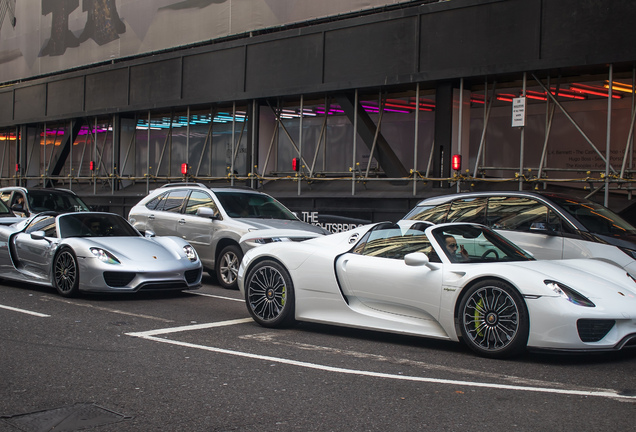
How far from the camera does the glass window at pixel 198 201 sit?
39.3 feet

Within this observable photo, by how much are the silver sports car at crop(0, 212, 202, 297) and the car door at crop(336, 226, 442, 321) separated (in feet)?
11.1

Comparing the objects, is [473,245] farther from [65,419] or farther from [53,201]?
[53,201]

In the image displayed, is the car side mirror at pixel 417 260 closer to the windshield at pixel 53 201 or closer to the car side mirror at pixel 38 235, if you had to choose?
the car side mirror at pixel 38 235

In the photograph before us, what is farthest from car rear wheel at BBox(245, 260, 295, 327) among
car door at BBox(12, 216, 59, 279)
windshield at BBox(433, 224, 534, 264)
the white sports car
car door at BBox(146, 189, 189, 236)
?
car door at BBox(146, 189, 189, 236)

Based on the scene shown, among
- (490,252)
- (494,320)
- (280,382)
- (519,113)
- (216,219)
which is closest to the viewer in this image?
(280,382)

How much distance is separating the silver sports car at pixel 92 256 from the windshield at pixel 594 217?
516 cm

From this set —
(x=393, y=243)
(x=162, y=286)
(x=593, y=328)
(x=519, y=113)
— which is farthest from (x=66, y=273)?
(x=519, y=113)

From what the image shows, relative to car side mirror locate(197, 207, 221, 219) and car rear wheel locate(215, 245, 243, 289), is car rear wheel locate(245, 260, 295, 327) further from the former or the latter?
car side mirror locate(197, 207, 221, 219)

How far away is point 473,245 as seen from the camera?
22.4 feet

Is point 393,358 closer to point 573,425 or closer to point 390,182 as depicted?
point 573,425

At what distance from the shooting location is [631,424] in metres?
4.22

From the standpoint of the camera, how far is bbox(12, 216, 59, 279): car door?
9.98m

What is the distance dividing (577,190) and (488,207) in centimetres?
745

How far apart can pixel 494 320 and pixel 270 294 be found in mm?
2553
